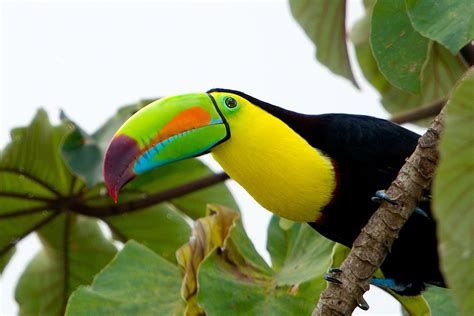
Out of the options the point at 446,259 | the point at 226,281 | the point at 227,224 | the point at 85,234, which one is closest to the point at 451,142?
the point at 446,259

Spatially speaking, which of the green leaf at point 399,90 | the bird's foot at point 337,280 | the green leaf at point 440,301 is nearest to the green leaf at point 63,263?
the green leaf at point 399,90

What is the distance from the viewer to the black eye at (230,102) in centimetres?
255

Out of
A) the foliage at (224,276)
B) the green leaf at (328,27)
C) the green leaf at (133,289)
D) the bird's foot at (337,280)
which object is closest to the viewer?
the bird's foot at (337,280)

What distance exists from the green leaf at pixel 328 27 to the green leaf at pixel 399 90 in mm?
129

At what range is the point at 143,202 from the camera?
11.2ft

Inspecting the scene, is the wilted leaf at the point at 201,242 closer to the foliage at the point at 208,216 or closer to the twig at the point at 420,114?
the foliage at the point at 208,216

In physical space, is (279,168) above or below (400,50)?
below

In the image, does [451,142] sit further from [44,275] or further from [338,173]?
[44,275]

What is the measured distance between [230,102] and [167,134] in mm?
198

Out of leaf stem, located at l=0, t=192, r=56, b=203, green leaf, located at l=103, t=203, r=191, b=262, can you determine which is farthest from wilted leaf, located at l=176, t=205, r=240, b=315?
leaf stem, located at l=0, t=192, r=56, b=203

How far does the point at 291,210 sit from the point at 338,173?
0.47ft

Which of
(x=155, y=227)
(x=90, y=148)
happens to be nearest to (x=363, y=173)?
(x=90, y=148)

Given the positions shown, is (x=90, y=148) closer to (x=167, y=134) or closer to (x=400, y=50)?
(x=167, y=134)

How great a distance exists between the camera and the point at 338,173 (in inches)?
98.1
